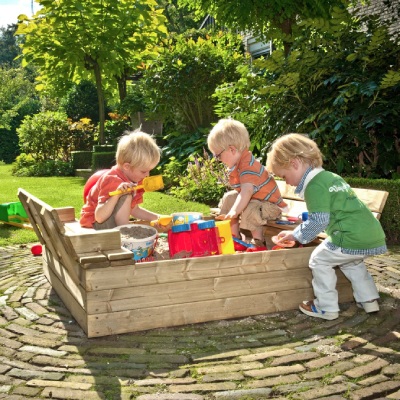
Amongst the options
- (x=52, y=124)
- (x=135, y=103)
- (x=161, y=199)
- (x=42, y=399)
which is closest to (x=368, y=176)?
(x=161, y=199)

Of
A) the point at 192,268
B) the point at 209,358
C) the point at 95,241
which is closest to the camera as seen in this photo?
the point at 209,358

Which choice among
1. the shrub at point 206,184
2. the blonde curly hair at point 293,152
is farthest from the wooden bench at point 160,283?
the shrub at point 206,184

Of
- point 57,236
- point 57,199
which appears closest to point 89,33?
point 57,199

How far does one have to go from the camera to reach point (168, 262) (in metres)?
3.38

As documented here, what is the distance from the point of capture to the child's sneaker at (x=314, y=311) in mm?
3611

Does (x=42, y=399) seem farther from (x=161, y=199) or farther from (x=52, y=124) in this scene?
(x=52, y=124)

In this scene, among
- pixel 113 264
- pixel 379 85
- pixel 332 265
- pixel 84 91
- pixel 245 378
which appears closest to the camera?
pixel 245 378

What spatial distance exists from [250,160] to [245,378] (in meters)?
2.22

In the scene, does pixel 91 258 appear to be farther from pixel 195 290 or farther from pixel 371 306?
pixel 371 306

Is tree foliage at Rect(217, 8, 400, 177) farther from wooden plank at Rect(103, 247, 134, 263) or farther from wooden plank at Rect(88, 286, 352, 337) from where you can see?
wooden plank at Rect(103, 247, 134, 263)

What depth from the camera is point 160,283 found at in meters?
3.39

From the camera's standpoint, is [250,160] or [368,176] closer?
[250,160]

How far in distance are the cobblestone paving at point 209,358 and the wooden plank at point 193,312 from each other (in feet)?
0.17

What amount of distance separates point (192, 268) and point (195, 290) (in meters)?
0.16
